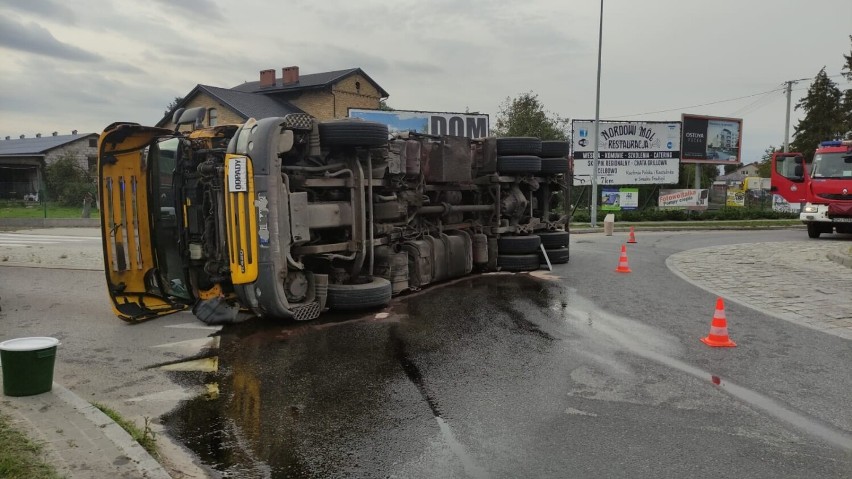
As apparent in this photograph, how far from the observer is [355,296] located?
7.86 meters

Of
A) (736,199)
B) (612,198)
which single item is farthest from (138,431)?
(736,199)

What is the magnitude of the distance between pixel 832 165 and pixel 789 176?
46.8 inches

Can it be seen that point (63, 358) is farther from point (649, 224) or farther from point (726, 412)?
point (649, 224)

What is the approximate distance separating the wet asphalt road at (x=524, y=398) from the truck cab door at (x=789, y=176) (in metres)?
13.5

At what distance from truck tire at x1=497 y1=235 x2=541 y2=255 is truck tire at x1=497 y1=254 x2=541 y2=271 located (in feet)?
0.27

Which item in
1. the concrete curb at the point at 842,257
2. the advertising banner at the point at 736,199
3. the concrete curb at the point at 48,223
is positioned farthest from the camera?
the advertising banner at the point at 736,199

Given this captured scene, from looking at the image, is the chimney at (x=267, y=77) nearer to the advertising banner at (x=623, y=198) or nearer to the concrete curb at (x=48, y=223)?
the concrete curb at (x=48, y=223)

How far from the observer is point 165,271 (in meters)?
7.88

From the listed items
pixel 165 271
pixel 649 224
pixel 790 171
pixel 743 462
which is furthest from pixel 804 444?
pixel 649 224

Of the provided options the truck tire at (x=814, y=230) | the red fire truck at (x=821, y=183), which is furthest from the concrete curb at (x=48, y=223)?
the truck tire at (x=814, y=230)

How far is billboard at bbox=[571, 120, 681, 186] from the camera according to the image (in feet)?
101

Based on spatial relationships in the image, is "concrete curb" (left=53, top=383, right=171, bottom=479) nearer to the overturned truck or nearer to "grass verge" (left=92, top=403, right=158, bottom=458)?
"grass verge" (left=92, top=403, right=158, bottom=458)

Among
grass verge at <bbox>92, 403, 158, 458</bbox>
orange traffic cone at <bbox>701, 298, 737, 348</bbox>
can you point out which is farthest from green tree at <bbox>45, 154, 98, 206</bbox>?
orange traffic cone at <bbox>701, 298, 737, 348</bbox>

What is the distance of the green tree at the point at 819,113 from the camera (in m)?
49.7
